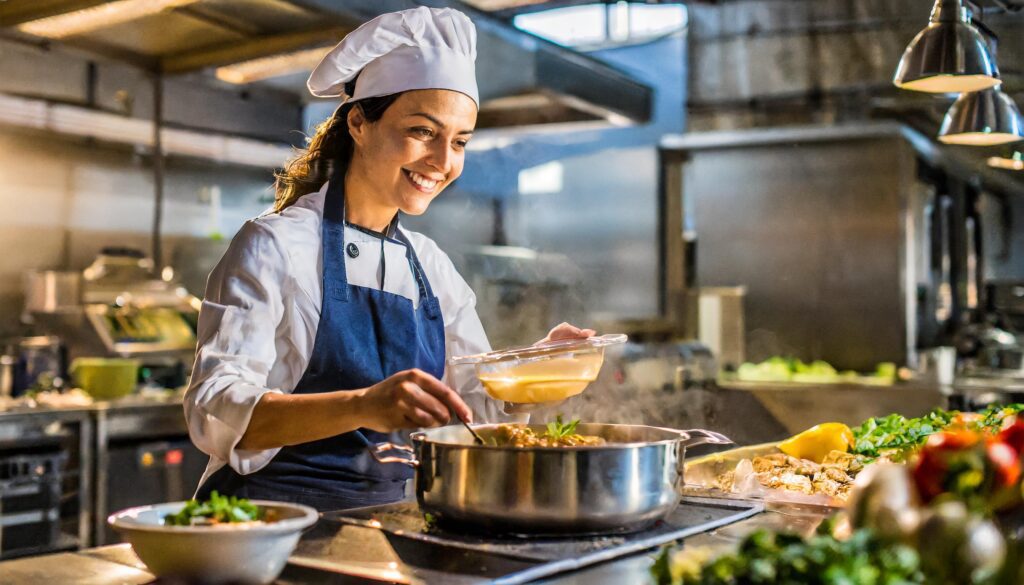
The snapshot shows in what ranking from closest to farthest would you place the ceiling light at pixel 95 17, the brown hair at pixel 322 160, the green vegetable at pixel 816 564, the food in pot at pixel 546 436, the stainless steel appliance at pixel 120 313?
the green vegetable at pixel 816 564 → the food in pot at pixel 546 436 → the brown hair at pixel 322 160 → the ceiling light at pixel 95 17 → the stainless steel appliance at pixel 120 313

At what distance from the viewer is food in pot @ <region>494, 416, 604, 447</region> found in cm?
158

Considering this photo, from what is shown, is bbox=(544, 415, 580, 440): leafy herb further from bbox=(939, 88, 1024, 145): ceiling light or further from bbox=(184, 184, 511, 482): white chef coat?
bbox=(939, 88, 1024, 145): ceiling light

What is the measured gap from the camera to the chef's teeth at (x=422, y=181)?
2.08 m

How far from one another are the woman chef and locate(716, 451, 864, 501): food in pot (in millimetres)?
427

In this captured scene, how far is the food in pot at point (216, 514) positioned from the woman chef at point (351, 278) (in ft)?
1.39

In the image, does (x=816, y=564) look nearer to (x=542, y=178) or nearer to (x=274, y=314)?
(x=274, y=314)

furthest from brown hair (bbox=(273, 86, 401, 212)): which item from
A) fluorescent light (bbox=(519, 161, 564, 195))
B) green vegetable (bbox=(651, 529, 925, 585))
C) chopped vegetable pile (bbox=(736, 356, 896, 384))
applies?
fluorescent light (bbox=(519, 161, 564, 195))

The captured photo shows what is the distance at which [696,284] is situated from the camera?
23.2ft

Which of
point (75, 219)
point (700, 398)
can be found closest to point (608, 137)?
point (700, 398)

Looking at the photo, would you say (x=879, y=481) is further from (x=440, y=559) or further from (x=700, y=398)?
(x=700, y=398)

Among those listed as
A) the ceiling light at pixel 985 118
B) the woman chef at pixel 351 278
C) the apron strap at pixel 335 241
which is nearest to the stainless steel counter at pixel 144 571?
the woman chef at pixel 351 278

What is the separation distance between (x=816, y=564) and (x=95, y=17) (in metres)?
4.10

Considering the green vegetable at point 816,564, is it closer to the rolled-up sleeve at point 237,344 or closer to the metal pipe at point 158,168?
the rolled-up sleeve at point 237,344

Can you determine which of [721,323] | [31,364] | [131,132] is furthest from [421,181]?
[721,323]
